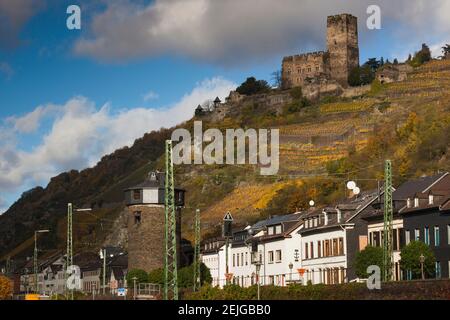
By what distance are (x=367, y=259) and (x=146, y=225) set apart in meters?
37.3

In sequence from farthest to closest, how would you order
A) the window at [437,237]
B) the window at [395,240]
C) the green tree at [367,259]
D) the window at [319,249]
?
the window at [319,249] → the window at [395,240] → the window at [437,237] → the green tree at [367,259]

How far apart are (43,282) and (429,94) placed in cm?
7377

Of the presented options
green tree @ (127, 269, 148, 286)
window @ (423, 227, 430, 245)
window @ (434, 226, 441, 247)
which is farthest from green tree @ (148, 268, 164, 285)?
window @ (434, 226, 441, 247)

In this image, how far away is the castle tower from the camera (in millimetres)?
108625

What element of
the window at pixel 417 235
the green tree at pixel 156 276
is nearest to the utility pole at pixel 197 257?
the green tree at pixel 156 276

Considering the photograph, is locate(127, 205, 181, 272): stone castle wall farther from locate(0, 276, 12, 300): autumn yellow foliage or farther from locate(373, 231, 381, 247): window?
locate(373, 231, 381, 247): window

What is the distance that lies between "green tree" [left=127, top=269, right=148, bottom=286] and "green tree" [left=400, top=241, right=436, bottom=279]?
34.6 metres

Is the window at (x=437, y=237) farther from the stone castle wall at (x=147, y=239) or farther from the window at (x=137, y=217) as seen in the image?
the window at (x=137, y=217)

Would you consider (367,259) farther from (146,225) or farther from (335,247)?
(146,225)

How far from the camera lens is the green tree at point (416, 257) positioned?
72562mm

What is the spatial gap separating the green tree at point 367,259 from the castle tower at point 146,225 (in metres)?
34.2

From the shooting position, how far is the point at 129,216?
112 metres
